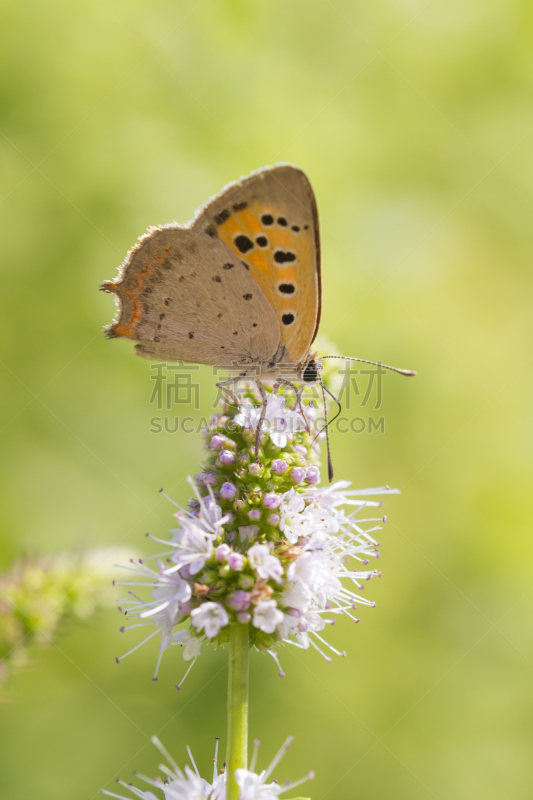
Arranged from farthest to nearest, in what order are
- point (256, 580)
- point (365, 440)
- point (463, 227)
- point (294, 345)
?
point (463, 227)
point (365, 440)
point (294, 345)
point (256, 580)

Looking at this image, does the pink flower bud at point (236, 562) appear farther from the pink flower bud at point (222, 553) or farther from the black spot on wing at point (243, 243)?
the black spot on wing at point (243, 243)

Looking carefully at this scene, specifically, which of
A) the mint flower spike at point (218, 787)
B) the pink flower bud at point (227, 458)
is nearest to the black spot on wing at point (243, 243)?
the pink flower bud at point (227, 458)

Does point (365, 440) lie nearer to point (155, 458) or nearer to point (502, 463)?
point (502, 463)

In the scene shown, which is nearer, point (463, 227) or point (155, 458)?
point (155, 458)

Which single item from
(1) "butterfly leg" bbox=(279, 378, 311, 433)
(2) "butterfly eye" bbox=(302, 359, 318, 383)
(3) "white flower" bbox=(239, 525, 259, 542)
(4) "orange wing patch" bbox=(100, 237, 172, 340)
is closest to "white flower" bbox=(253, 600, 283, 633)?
(3) "white flower" bbox=(239, 525, 259, 542)

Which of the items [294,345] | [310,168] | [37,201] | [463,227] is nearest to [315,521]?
[294,345]

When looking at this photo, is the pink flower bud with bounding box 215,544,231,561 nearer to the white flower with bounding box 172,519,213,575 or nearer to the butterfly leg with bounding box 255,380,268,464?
the white flower with bounding box 172,519,213,575

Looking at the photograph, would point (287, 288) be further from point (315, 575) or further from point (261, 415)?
point (315, 575)

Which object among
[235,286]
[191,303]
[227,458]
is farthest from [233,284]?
[227,458]
